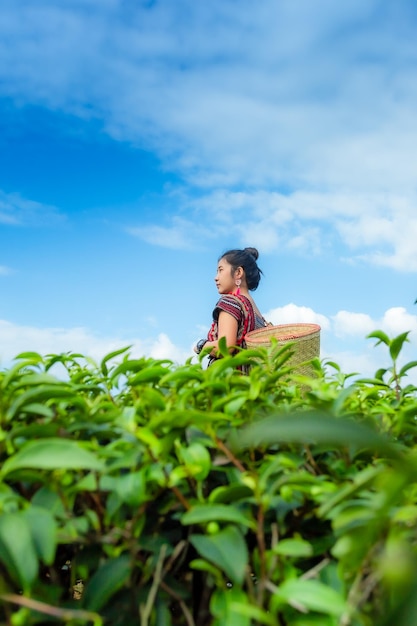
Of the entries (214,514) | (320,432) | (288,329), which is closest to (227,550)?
(214,514)

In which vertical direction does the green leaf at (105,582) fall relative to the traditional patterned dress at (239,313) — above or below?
below

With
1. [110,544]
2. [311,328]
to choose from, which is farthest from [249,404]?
[311,328]

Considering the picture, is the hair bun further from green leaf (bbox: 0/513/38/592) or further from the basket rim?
green leaf (bbox: 0/513/38/592)

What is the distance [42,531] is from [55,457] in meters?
0.10

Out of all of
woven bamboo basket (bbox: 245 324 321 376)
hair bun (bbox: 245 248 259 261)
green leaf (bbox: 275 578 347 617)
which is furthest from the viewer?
hair bun (bbox: 245 248 259 261)

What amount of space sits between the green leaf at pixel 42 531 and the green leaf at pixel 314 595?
283 millimetres

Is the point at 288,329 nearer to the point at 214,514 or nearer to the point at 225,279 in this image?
the point at 225,279

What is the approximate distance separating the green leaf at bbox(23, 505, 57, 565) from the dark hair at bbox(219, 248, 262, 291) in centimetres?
624

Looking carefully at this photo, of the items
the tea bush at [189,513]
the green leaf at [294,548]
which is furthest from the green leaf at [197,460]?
the green leaf at [294,548]

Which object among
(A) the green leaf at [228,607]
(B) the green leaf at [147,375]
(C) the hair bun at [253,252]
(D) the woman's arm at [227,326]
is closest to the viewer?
(A) the green leaf at [228,607]

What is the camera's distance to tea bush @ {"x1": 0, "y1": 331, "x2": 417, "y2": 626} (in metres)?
0.81

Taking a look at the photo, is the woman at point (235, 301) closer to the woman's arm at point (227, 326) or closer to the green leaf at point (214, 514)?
the woman's arm at point (227, 326)

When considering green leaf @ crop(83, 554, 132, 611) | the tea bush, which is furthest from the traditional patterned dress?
green leaf @ crop(83, 554, 132, 611)

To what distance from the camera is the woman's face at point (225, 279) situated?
699 cm
